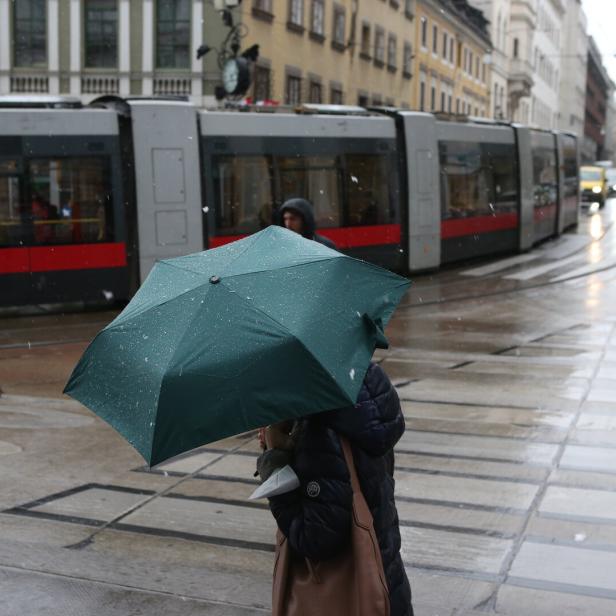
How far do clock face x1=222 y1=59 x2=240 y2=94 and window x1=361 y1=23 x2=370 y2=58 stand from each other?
45.6 ft

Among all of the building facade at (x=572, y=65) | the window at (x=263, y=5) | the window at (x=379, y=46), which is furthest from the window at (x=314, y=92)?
the building facade at (x=572, y=65)

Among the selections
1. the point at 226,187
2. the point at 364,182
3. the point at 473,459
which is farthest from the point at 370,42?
the point at 473,459

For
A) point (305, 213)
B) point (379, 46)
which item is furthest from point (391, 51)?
point (305, 213)

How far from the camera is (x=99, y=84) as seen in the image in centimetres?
2986

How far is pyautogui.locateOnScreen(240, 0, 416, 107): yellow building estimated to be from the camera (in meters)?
32.6

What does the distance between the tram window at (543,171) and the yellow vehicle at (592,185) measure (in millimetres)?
21312

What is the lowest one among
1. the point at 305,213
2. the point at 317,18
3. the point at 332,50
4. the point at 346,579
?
the point at 346,579

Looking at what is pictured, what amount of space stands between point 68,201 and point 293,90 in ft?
66.3

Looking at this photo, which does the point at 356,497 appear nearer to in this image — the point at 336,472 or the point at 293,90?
the point at 336,472

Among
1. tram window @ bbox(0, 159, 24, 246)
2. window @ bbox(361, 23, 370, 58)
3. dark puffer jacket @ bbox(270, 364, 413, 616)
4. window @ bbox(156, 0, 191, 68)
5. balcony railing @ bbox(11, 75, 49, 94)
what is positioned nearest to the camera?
dark puffer jacket @ bbox(270, 364, 413, 616)

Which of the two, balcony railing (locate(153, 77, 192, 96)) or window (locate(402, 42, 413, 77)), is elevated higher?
window (locate(402, 42, 413, 77))

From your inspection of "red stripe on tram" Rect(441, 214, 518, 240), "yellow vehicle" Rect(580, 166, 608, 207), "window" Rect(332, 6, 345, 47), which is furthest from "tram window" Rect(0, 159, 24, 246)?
"yellow vehicle" Rect(580, 166, 608, 207)

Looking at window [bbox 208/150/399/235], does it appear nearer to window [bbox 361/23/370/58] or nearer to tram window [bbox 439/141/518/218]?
tram window [bbox 439/141/518/218]

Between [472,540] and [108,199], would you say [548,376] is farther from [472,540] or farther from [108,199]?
Answer: [108,199]
